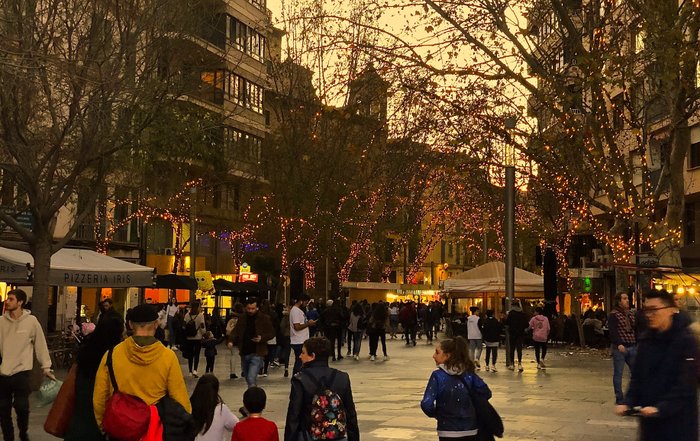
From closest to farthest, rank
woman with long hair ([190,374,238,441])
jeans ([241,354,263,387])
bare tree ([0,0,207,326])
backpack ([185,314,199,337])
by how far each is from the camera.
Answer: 1. woman with long hair ([190,374,238,441])
2. jeans ([241,354,263,387])
3. bare tree ([0,0,207,326])
4. backpack ([185,314,199,337])

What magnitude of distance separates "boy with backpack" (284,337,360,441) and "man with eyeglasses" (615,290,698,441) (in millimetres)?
1952

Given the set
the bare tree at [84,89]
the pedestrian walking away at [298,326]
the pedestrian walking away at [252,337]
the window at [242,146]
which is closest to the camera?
the pedestrian walking away at [252,337]

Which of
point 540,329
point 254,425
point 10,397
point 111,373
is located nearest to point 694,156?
point 540,329

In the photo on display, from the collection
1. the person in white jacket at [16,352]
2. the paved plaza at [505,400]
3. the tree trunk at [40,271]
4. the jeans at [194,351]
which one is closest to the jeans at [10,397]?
the person in white jacket at [16,352]

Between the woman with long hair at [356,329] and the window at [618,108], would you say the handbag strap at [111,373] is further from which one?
the woman with long hair at [356,329]

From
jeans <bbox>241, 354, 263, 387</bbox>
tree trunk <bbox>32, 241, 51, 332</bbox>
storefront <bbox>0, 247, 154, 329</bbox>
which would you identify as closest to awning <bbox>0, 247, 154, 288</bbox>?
storefront <bbox>0, 247, 154, 329</bbox>

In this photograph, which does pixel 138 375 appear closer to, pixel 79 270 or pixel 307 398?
pixel 307 398

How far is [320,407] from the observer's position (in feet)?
25.0

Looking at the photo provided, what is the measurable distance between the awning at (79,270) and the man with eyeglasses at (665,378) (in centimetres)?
1621

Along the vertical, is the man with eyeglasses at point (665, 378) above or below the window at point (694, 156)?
below

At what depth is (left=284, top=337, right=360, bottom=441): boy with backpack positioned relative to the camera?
7598mm

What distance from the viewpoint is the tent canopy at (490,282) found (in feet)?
123

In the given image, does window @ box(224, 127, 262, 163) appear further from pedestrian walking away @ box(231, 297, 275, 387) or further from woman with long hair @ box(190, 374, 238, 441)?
woman with long hair @ box(190, 374, 238, 441)

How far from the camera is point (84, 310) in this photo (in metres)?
38.8
